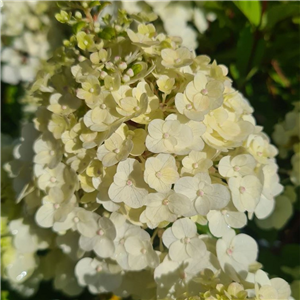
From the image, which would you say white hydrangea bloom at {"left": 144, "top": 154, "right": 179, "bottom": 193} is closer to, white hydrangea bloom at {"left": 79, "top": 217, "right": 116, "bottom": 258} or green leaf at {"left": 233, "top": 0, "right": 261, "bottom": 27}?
white hydrangea bloom at {"left": 79, "top": 217, "right": 116, "bottom": 258}

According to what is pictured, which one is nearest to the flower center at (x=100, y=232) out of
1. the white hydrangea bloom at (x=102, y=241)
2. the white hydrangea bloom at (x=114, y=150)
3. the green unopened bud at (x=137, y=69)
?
the white hydrangea bloom at (x=102, y=241)


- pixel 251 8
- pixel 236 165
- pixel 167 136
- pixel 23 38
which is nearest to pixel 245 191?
pixel 236 165

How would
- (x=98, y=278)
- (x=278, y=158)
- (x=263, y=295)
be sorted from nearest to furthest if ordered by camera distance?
(x=263, y=295) < (x=98, y=278) < (x=278, y=158)

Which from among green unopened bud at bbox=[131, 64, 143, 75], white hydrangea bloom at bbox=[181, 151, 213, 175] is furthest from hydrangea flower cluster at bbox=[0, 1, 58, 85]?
white hydrangea bloom at bbox=[181, 151, 213, 175]

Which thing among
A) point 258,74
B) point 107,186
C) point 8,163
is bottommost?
point 8,163

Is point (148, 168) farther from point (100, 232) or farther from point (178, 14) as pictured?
point (178, 14)

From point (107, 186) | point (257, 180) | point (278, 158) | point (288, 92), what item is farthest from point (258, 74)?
point (107, 186)

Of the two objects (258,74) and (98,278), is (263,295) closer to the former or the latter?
(98,278)
